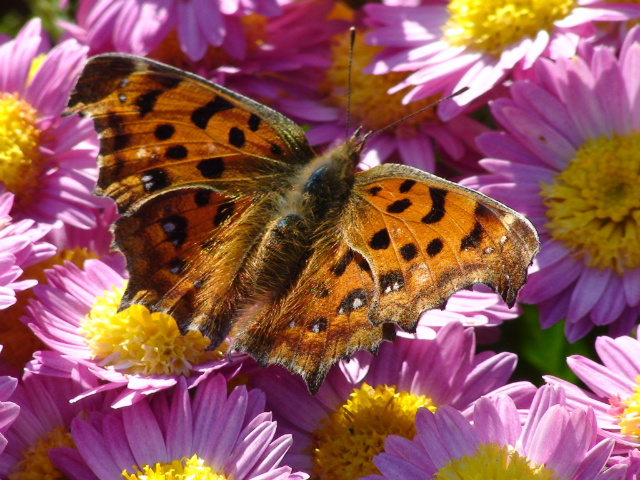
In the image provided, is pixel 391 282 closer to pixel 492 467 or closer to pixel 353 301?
pixel 353 301

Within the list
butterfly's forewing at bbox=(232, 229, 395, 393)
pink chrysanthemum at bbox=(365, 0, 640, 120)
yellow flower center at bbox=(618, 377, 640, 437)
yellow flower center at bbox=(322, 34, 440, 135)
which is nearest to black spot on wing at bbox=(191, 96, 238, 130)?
butterfly's forewing at bbox=(232, 229, 395, 393)

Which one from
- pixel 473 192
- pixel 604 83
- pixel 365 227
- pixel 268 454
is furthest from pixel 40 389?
pixel 604 83

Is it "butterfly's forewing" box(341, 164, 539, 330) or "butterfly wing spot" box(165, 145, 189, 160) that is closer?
"butterfly's forewing" box(341, 164, 539, 330)

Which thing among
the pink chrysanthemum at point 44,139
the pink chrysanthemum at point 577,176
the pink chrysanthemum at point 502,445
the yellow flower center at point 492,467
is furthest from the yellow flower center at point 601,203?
the pink chrysanthemum at point 44,139

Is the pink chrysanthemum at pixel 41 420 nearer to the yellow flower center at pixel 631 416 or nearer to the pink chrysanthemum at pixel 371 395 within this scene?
the pink chrysanthemum at pixel 371 395

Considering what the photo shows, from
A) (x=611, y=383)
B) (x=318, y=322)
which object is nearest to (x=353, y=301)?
(x=318, y=322)

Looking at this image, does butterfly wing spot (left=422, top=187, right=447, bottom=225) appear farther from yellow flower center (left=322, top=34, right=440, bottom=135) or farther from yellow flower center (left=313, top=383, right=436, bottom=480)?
yellow flower center (left=322, top=34, right=440, bottom=135)

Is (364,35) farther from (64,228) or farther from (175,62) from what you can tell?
(64,228)
